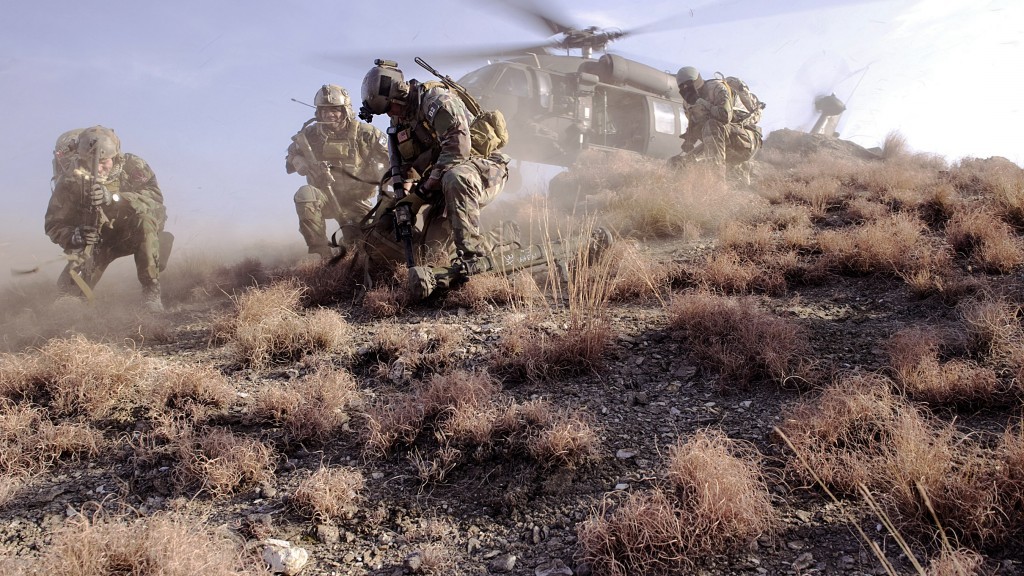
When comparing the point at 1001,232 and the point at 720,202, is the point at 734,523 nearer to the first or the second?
the point at 1001,232

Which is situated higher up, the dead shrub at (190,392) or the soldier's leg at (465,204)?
the soldier's leg at (465,204)

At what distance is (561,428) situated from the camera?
2541 millimetres

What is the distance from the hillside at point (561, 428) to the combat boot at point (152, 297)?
914mm

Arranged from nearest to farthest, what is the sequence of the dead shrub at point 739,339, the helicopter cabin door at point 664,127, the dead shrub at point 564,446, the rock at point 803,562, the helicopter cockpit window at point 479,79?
the rock at point 803,562
the dead shrub at point 564,446
the dead shrub at point 739,339
the helicopter cockpit window at point 479,79
the helicopter cabin door at point 664,127

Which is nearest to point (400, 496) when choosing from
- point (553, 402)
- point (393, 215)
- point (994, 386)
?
point (553, 402)

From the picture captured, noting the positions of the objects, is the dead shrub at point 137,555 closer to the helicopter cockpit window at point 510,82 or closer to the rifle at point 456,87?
the rifle at point 456,87

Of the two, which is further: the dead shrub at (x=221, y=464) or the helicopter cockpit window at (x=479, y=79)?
the helicopter cockpit window at (x=479, y=79)

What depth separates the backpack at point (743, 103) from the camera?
379 inches

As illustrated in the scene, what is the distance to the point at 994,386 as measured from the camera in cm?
265

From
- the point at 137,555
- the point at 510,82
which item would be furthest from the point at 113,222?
the point at 510,82

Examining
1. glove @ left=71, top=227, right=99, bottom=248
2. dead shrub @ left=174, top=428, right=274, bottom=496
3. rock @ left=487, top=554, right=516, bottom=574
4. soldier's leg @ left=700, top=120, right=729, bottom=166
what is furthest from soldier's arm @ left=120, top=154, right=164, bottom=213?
soldier's leg @ left=700, top=120, right=729, bottom=166

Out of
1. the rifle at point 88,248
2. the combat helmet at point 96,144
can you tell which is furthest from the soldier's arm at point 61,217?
the combat helmet at point 96,144

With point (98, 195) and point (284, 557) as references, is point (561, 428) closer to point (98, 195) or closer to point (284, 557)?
point (284, 557)

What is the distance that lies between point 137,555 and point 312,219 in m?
5.95
